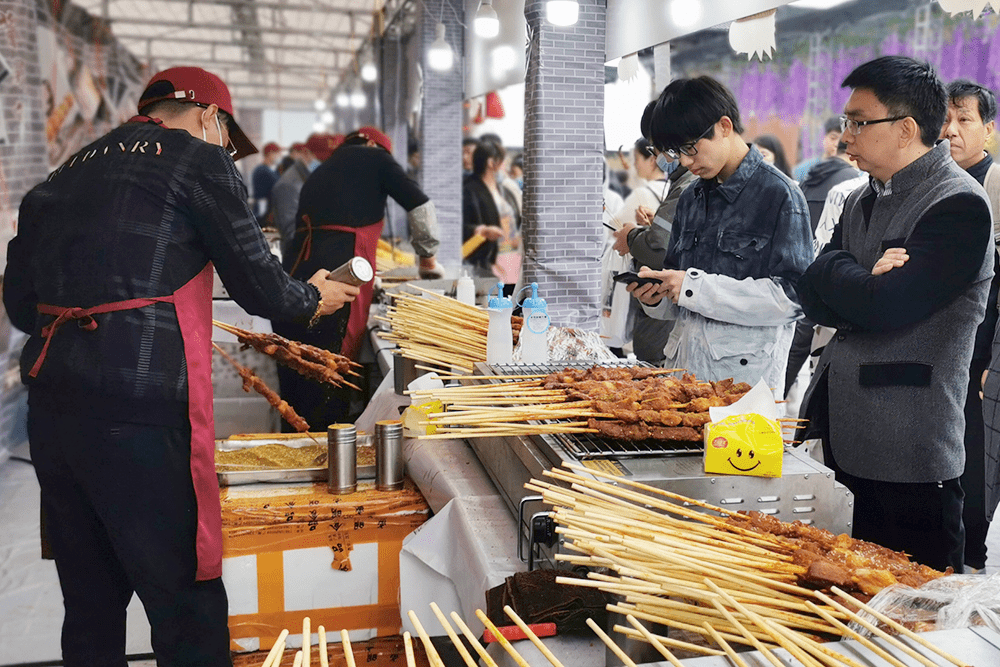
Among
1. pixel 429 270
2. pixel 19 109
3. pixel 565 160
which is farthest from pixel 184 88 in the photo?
pixel 19 109

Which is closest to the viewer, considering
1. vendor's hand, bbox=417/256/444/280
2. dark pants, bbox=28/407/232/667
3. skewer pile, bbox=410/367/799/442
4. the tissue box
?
the tissue box

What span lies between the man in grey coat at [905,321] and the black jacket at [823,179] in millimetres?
3212

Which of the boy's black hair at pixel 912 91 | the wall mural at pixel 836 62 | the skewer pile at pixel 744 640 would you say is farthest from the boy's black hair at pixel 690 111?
the wall mural at pixel 836 62

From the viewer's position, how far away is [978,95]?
3631 millimetres

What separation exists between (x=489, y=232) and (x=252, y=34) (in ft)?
45.3

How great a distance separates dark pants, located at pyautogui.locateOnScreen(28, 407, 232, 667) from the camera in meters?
2.23

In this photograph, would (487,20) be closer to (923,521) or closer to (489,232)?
(489,232)

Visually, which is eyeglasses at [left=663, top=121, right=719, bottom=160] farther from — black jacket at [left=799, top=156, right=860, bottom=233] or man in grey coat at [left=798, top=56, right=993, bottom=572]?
black jacket at [left=799, top=156, right=860, bottom=233]

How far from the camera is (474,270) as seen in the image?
7.98m

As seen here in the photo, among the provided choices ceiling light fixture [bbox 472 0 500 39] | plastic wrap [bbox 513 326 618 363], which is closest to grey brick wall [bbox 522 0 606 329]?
ceiling light fixture [bbox 472 0 500 39]

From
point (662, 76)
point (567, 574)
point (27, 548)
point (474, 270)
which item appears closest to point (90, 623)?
point (567, 574)

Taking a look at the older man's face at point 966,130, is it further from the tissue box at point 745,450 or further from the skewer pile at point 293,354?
the skewer pile at point 293,354

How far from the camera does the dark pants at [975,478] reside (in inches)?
147

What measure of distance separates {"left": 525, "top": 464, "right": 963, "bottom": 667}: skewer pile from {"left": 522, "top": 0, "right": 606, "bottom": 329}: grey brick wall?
4.18 m
